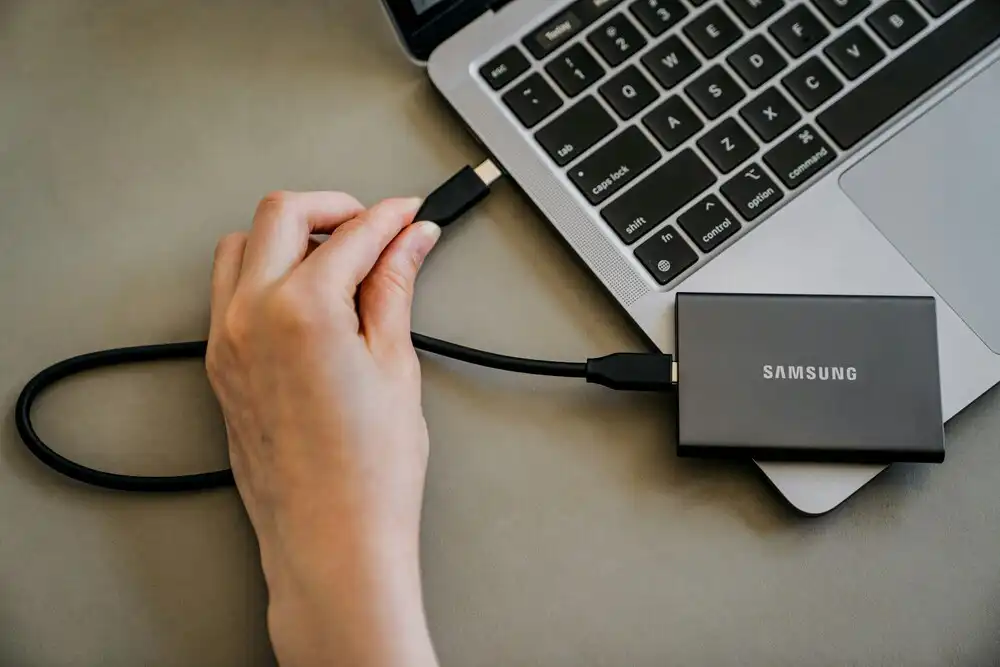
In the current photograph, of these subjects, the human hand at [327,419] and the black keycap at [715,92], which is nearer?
the human hand at [327,419]

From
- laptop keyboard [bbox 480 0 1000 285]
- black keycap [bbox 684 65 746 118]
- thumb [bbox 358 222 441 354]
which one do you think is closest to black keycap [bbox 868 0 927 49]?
laptop keyboard [bbox 480 0 1000 285]

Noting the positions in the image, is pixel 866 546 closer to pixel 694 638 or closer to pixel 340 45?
A: pixel 694 638

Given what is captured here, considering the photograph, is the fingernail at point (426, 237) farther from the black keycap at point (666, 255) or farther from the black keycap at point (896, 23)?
the black keycap at point (896, 23)

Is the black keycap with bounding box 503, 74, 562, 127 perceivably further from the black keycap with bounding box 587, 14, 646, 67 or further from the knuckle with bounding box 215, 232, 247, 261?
the knuckle with bounding box 215, 232, 247, 261

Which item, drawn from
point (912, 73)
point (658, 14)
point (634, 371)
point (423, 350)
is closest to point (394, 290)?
point (423, 350)

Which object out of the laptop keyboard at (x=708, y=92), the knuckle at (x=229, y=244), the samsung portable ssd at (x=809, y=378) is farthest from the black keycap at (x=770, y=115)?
the knuckle at (x=229, y=244)

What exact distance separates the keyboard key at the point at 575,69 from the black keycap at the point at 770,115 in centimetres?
10

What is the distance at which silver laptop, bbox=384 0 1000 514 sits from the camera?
560mm

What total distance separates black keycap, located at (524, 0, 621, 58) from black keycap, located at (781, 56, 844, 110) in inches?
4.9

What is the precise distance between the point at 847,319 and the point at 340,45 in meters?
0.38

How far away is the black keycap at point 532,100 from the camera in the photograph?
59 cm

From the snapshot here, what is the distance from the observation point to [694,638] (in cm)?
51

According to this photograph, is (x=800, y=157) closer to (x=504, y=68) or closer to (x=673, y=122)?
(x=673, y=122)

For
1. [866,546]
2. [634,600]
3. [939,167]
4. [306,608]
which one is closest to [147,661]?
[306,608]
